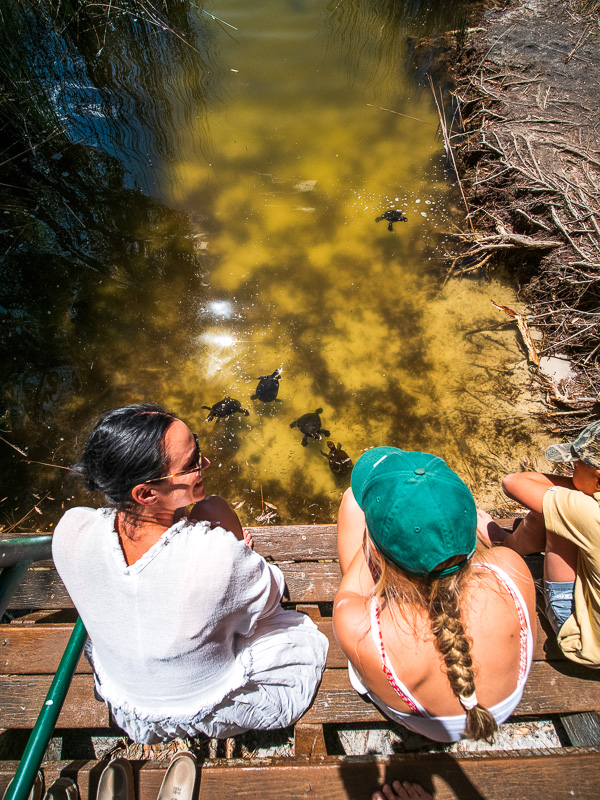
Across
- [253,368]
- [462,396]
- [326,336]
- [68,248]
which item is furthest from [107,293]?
[462,396]

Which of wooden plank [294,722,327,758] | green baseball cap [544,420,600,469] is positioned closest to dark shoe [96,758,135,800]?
wooden plank [294,722,327,758]

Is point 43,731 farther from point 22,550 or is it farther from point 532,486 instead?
point 532,486

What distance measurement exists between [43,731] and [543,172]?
17.2 feet

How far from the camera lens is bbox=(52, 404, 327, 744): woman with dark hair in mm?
Answer: 1268

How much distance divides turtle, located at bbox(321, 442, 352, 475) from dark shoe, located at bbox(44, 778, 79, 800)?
2344 millimetres

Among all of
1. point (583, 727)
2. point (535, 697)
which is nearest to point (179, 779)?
point (535, 697)

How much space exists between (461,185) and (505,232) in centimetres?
90

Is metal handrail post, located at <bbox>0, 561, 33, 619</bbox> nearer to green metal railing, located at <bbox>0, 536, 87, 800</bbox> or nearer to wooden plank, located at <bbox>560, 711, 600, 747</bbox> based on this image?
green metal railing, located at <bbox>0, 536, 87, 800</bbox>

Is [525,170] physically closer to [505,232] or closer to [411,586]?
[505,232]

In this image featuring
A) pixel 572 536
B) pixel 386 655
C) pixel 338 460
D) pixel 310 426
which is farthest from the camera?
pixel 310 426

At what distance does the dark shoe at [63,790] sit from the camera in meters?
1.51

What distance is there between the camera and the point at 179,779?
1.51 metres

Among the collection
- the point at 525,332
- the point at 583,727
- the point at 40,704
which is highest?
the point at 525,332

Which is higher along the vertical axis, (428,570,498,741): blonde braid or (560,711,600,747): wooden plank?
(428,570,498,741): blonde braid
